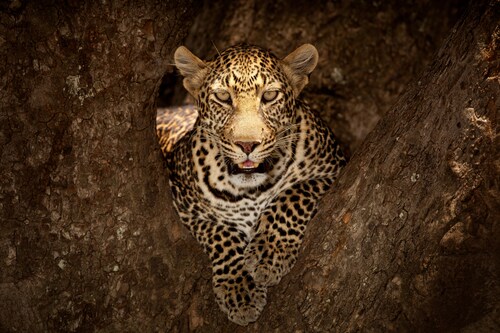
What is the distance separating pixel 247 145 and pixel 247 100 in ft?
1.14

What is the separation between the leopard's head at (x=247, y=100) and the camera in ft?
14.7

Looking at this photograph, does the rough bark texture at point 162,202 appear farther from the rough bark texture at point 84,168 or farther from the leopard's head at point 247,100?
the leopard's head at point 247,100

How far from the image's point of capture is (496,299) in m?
3.69

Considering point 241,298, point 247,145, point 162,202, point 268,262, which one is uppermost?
point 247,145

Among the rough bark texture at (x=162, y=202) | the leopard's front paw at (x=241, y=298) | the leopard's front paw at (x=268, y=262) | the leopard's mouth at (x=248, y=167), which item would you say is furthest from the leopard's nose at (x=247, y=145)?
the leopard's front paw at (x=241, y=298)

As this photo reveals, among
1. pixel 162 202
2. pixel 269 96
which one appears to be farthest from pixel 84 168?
pixel 269 96

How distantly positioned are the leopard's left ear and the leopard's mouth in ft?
1.88

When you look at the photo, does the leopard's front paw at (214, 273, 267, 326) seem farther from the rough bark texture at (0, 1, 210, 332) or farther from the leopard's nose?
the leopard's nose

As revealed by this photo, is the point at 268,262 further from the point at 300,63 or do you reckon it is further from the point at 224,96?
the point at 300,63

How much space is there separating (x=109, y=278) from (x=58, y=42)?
1.57 metres

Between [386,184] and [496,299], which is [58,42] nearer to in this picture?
[386,184]

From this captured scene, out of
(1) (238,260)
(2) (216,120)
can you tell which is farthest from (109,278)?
(2) (216,120)

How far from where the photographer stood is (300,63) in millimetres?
4926

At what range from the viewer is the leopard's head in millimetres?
4480
